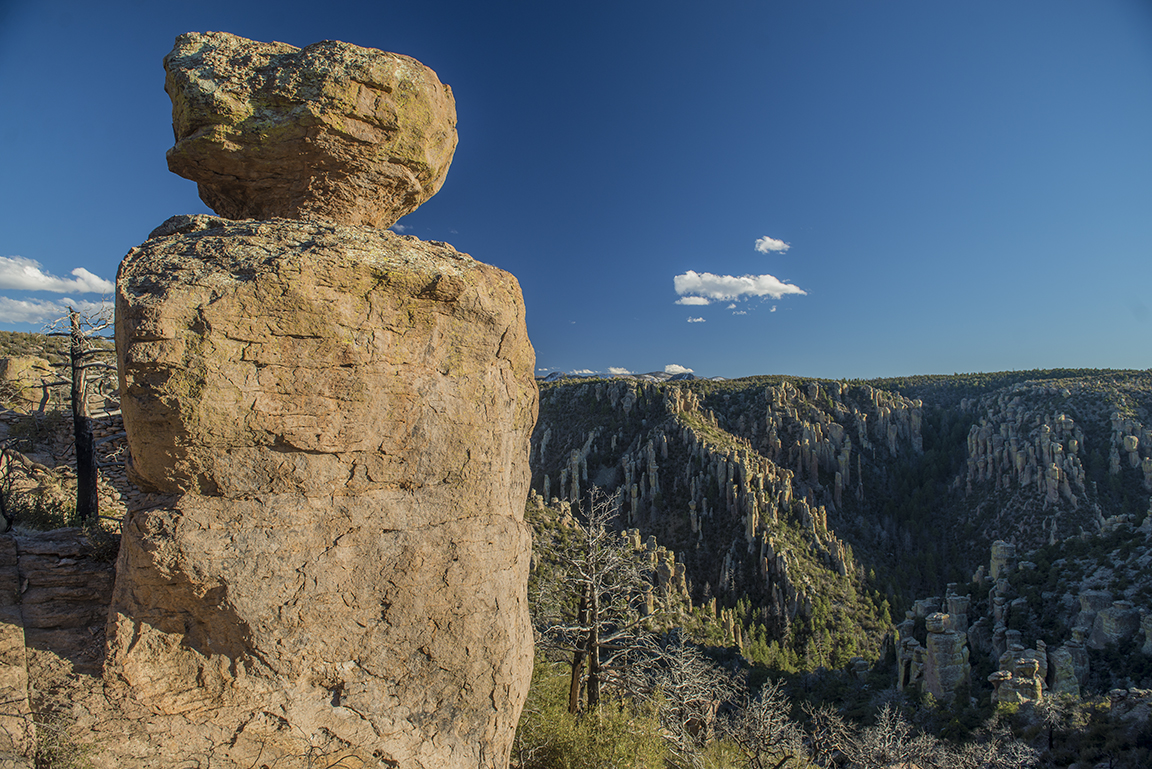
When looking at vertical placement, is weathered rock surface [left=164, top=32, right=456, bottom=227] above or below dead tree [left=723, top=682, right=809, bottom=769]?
above

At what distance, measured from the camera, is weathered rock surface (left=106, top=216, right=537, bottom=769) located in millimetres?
4520

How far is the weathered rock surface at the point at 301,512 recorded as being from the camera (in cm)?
452

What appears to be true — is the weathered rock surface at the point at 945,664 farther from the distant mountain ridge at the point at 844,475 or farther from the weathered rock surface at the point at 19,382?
the weathered rock surface at the point at 19,382

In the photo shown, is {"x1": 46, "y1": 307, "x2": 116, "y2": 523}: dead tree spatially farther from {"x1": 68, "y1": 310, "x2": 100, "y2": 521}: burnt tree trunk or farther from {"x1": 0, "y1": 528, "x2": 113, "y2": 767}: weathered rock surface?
{"x1": 0, "y1": 528, "x2": 113, "y2": 767}: weathered rock surface

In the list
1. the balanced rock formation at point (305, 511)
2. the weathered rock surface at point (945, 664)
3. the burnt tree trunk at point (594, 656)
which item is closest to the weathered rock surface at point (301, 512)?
the balanced rock formation at point (305, 511)

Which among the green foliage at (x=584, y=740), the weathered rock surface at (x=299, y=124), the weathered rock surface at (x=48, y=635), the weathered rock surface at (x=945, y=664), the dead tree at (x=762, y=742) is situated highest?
the weathered rock surface at (x=299, y=124)

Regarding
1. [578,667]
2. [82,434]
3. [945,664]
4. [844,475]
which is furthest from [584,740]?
[844,475]

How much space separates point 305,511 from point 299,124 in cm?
446

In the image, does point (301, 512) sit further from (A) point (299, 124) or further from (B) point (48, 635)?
(A) point (299, 124)

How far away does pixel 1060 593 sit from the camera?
34.1m

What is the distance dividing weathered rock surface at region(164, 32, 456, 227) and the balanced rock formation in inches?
40.7

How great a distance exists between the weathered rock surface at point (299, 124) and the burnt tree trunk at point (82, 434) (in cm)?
726

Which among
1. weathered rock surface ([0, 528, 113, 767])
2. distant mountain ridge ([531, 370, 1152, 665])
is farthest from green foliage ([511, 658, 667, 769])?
distant mountain ridge ([531, 370, 1152, 665])

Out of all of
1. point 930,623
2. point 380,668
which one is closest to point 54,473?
point 380,668
